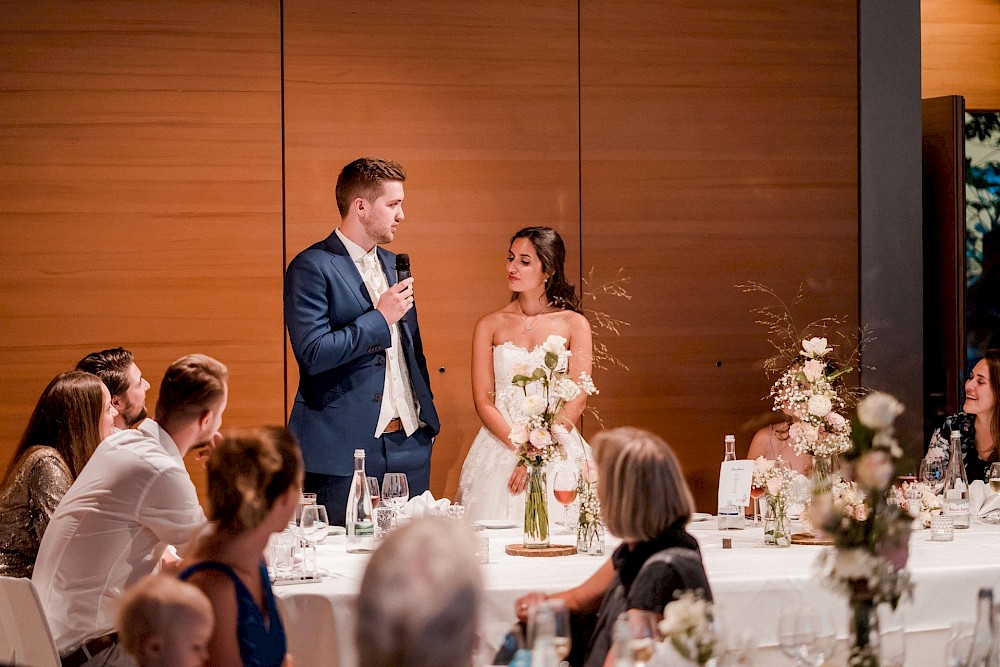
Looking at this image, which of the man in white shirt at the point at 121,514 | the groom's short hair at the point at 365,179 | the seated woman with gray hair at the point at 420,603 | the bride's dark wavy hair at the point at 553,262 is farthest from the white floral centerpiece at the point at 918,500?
the seated woman with gray hair at the point at 420,603

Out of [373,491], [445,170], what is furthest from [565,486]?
[445,170]

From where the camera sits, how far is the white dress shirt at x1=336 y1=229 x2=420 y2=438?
454cm

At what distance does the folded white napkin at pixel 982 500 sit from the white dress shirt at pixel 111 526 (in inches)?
98.1

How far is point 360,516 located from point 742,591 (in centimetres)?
109

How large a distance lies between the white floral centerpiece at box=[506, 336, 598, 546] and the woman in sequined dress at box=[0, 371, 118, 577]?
1.21 m

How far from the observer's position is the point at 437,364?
5.38 meters

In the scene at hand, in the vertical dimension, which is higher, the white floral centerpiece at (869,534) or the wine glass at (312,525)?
the white floral centerpiece at (869,534)

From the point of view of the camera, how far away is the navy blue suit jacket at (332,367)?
170 inches

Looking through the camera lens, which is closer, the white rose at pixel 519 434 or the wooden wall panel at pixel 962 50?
the white rose at pixel 519 434

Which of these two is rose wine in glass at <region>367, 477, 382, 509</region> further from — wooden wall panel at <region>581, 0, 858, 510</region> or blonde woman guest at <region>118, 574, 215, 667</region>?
wooden wall panel at <region>581, 0, 858, 510</region>

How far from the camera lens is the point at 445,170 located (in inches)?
211

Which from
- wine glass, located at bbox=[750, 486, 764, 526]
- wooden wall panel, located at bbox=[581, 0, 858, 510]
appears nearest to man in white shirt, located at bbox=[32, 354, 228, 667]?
wine glass, located at bbox=[750, 486, 764, 526]

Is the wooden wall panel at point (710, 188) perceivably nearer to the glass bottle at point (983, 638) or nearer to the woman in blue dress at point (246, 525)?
the woman in blue dress at point (246, 525)

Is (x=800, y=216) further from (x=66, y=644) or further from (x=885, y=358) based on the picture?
(x=66, y=644)
